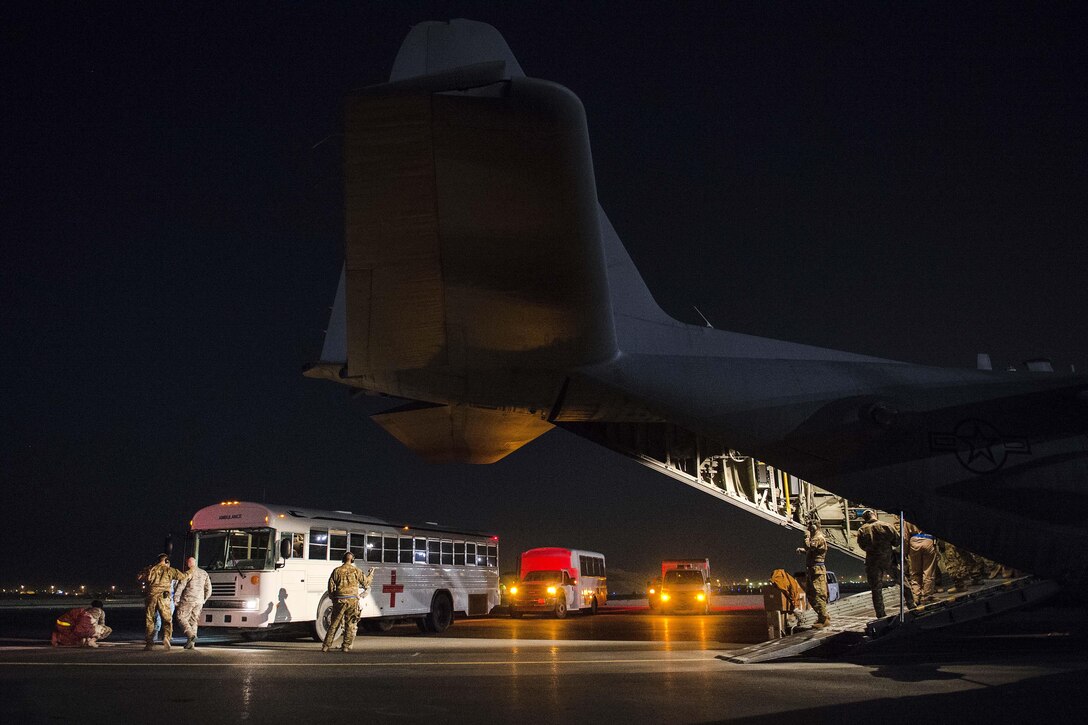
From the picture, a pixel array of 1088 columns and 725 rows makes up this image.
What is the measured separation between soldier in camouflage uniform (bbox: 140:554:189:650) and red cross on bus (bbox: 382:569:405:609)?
15.9ft

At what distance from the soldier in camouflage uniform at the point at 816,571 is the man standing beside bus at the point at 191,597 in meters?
10.6

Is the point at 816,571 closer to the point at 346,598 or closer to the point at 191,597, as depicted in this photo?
the point at 346,598

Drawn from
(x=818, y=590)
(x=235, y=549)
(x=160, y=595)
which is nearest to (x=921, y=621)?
(x=818, y=590)

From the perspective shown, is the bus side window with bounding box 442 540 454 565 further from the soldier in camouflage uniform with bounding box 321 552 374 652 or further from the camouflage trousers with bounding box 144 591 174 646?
the camouflage trousers with bounding box 144 591 174 646

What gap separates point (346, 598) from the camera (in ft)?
44.6

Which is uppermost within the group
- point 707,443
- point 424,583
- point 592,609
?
point 707,443

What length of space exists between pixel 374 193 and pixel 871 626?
9.60 metres

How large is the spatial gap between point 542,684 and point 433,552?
11721 mm

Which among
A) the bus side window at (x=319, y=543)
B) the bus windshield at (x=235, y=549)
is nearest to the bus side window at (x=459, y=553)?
the bus side window at (x=319, y=543)

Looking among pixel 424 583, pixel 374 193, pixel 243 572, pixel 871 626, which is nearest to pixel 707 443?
pixel 424 583

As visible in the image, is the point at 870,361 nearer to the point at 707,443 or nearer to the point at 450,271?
the point at 450,271

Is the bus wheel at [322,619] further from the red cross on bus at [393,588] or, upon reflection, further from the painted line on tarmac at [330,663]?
the painted line on tarmac at [330,663]

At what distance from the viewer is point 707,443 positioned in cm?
2119

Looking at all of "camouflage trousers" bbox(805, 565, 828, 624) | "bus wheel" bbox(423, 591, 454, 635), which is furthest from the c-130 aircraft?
"bus wheel" bbox(423, 591, 454, 635)
